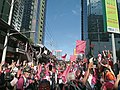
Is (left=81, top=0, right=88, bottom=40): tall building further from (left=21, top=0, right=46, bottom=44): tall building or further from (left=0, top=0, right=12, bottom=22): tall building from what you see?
(left=0, top=0, right=12, bottom=22): tall building

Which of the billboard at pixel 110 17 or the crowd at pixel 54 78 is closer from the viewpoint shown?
the crowd at pixel 54 78

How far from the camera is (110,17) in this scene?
22.7ft

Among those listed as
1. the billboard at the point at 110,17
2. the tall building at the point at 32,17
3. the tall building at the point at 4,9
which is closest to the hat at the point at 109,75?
the billboard at the point at 110,17

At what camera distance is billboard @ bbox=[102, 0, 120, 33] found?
22.5 feet

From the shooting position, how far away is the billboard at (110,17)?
6.86 meters

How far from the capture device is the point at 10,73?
8.90 m

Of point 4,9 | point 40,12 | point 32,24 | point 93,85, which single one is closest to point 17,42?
point 4,9

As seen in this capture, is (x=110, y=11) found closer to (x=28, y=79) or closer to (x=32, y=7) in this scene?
(x=28, y=79)

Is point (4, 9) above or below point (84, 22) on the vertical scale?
below

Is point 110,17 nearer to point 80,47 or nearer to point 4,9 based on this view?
point 80,47

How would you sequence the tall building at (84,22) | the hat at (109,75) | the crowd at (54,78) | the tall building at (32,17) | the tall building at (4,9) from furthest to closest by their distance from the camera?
the tall building at (84,22) < the tall building at (32,17) < the tall building at (4,9) < the crowd at (54,78) < the hat at (109,75)

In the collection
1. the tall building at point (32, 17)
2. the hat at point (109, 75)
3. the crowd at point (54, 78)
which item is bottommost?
the crowd at point (54, 78)

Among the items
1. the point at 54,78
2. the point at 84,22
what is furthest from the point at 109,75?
the point at 84,22

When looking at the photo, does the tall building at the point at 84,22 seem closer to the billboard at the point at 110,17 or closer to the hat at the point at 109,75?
the billboard at the point at 110,17
